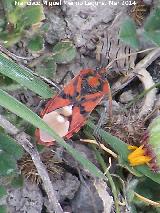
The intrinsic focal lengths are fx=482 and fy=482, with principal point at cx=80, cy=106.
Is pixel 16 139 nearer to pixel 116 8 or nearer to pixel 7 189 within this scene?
pixel 7 189

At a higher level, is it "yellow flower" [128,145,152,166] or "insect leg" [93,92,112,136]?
"insect leg" [93,92,112,136]

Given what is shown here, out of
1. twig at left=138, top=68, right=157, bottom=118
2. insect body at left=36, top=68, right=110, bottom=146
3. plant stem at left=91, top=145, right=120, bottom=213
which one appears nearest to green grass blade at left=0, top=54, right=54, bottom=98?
insect body at left=36, top=68, right=110, bottom=146

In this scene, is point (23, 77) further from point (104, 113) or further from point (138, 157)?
point (138, 157)

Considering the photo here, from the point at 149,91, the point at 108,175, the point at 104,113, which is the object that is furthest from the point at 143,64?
the point at 108,175

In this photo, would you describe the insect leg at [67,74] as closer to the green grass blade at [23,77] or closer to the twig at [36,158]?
the green grass blade at [23,77]

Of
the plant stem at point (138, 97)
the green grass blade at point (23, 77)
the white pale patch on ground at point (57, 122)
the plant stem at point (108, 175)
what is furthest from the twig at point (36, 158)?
the plant stem at point (138, 97)

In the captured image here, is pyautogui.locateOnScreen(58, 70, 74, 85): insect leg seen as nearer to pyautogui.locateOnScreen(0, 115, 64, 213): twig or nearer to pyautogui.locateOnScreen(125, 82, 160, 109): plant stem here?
pyautogui.locateOnScreen(125, 82, 160, 109): plant stem
